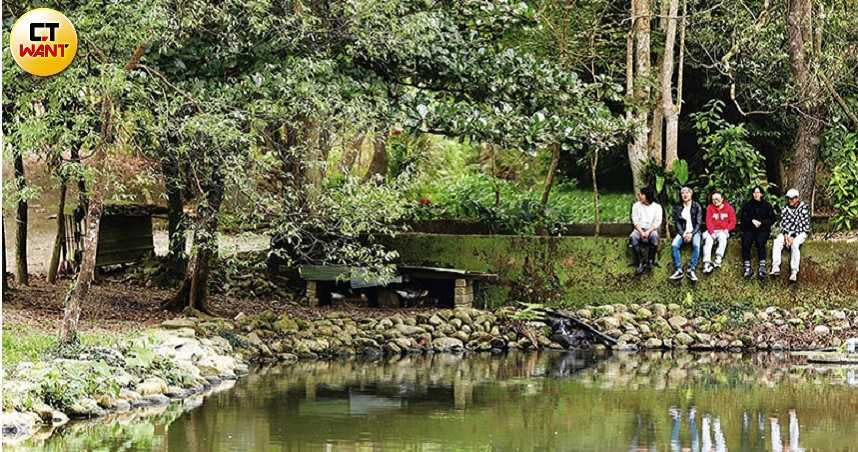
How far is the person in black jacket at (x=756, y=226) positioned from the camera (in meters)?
19.5

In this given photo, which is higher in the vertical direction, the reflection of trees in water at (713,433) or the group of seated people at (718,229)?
the group of seated people at (718,229)

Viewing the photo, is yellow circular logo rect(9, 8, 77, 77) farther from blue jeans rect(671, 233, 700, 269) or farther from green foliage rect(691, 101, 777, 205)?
green foliage rect(691, 101, 777, 205)

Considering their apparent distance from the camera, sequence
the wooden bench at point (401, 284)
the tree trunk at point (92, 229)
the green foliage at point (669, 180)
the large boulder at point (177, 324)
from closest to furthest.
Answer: the tree trunk at point (92, 229), the large boulder at point (177, 324), the wooden bench at point (401, 284), the green foliage at point (669, 180)

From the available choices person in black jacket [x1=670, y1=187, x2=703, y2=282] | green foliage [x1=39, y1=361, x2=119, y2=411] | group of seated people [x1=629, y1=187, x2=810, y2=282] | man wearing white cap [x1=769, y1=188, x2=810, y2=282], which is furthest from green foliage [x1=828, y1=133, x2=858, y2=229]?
green foliage [x1=39, y1=361, x2=119, y2=411]

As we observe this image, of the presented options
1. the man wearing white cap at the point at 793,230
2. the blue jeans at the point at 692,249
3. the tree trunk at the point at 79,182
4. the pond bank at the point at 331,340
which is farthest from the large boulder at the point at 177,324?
the man wearing white cap at the point at 793,230

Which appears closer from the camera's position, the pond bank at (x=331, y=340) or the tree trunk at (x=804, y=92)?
the pond bank at (x=331, y=340)

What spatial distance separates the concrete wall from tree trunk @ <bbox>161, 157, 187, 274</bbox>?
2990mm

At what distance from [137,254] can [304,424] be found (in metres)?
10.3

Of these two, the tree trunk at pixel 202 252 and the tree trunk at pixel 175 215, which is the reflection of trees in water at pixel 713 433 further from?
the tree trunk at pixel 175 215

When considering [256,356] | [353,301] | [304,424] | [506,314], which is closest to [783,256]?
[506,314]

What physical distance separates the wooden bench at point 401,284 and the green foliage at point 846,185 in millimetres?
4751

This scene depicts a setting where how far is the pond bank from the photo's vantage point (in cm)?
1260

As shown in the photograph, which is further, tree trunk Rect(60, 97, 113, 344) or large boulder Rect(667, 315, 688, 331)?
large boulder Rect(667, 315, 688, 331)

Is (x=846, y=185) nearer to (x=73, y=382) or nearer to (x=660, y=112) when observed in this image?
(x=660, y=112)
